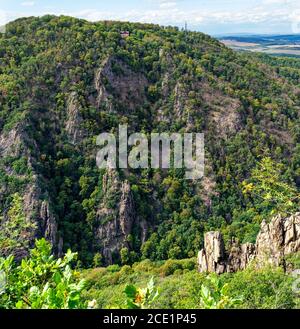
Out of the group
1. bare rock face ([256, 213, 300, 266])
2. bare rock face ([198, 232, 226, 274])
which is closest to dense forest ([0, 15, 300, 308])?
bare rock face ([198, 232, 226, 274])

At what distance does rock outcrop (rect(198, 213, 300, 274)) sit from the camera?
2425 cm

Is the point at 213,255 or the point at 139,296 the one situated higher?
the point at 139,296

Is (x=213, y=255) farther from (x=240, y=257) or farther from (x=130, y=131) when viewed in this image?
(x=130, y=131)

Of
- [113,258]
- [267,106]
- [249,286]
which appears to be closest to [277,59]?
[267,106]

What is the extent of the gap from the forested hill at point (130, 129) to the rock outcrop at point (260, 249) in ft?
30.1

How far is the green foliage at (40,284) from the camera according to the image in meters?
4.52

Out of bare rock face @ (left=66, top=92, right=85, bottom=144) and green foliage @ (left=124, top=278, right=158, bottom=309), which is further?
bare rock face @ (left=66, top=92, right=85, bottom=144)

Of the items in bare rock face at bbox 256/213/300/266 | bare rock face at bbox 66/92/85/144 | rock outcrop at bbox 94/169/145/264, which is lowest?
rock outcrop at bbox 94/169/145/264

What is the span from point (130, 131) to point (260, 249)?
31316mm

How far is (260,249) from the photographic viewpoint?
27.1 meters

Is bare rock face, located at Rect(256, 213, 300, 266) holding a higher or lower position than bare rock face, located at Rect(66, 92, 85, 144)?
lower

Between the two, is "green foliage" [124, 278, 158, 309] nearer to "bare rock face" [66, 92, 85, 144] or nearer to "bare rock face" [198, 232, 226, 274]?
"bare rock face" [198, 232, 226, 274]

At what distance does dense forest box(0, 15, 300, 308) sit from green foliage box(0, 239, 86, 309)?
29.4 m

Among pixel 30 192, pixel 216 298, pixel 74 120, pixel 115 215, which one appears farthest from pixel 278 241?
pixel 74 120
